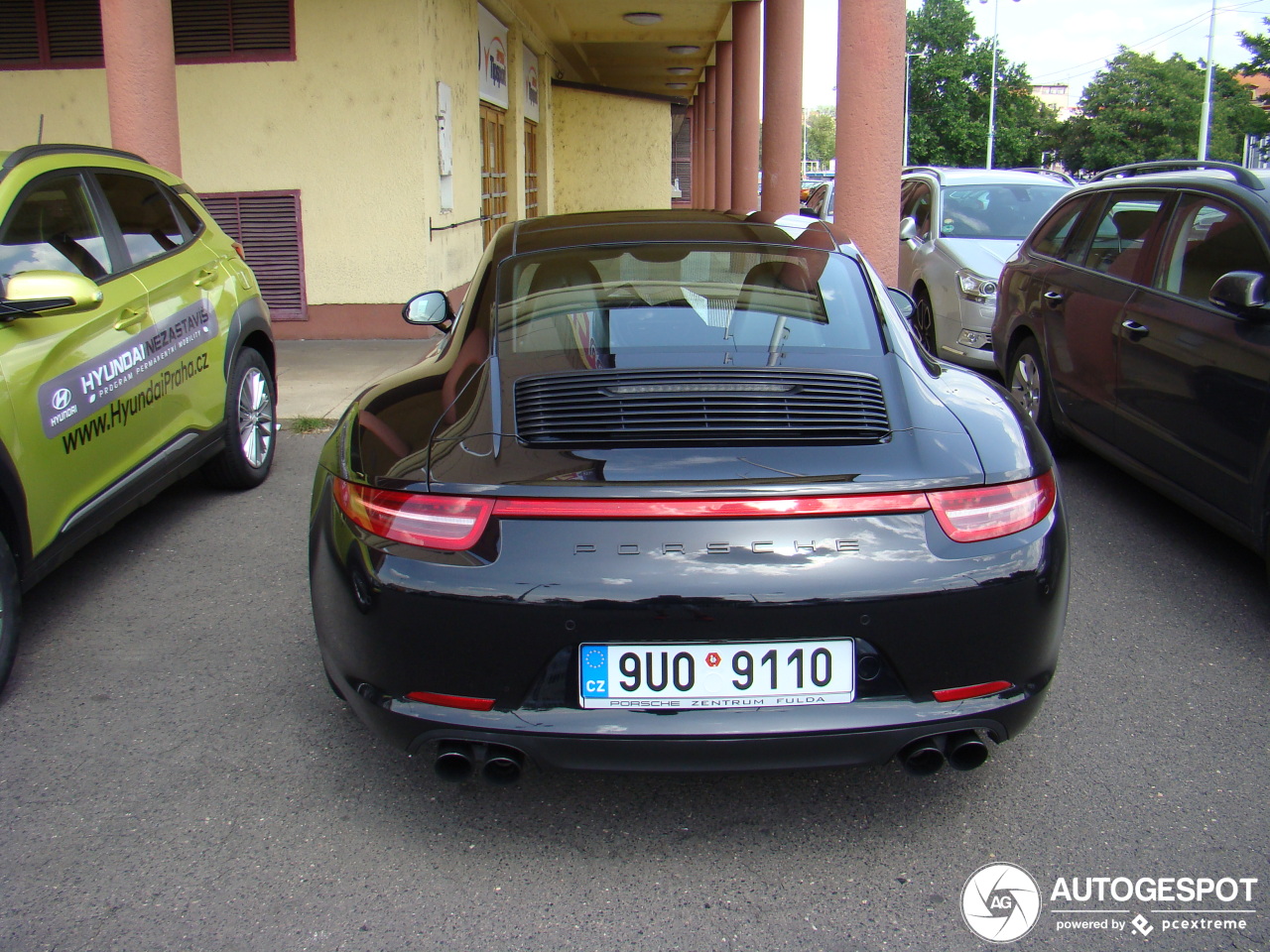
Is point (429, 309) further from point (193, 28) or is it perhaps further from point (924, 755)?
point (193, 28)

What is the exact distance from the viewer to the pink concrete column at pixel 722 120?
78.0ft

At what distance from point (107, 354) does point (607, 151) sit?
68.8 feet

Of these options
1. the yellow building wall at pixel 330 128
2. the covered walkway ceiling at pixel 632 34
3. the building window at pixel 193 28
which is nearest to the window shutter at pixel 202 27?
the building window at pixel 193 28

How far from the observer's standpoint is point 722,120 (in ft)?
81.9

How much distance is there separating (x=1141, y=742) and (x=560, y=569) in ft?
6.05

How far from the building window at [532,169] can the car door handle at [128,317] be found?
1528cm

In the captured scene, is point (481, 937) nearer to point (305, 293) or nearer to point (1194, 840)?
point (1194, 840)

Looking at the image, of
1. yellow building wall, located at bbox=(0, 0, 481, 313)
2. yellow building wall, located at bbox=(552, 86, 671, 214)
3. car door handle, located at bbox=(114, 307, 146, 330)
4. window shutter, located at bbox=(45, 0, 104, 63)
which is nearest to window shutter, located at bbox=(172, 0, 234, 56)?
yellow building wall, located at bbox=(0, 0, 481, 313)

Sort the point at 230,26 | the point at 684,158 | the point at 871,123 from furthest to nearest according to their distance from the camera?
the point at 684,158 → the point at 230,26 → the point at 871,123

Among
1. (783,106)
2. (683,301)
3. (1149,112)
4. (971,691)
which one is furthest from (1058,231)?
(1149,112)

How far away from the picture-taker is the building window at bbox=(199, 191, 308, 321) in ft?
34.6

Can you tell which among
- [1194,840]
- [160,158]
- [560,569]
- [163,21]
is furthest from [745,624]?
[163,21]

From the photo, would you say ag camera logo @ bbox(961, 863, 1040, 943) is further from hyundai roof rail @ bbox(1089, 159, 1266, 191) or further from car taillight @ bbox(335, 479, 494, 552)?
hyundai roof rail @ bbox(1089, 159, 1266, 191)

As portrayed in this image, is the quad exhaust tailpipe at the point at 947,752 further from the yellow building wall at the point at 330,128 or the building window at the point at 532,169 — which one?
the building window at the point at 532,169
